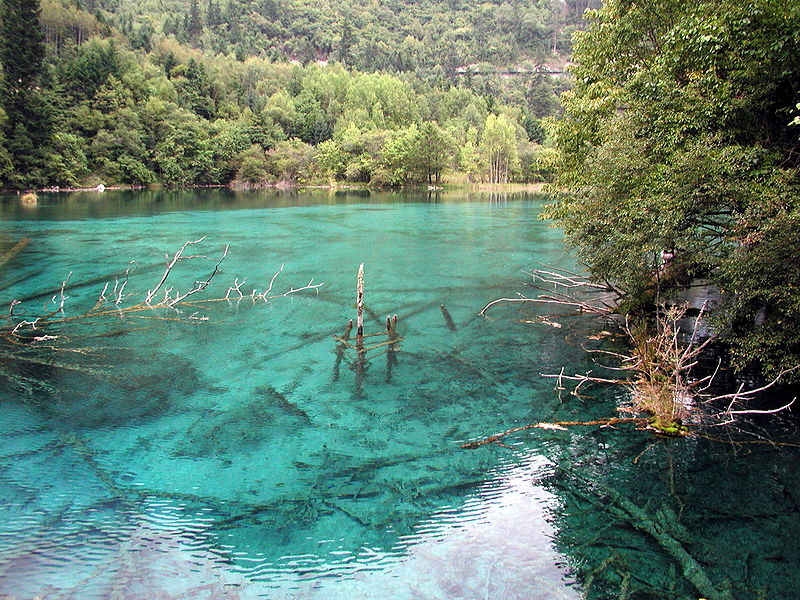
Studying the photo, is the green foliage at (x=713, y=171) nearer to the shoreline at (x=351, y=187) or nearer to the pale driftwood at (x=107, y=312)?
the pale driftwood at (x=107, y=312)

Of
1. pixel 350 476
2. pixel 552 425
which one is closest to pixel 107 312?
pixel 350 476

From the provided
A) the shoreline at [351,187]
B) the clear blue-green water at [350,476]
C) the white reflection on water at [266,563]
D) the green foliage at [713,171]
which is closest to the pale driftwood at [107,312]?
the clear blue-green water at [350,476]

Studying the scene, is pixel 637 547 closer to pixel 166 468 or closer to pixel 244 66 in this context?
pixel 166 468

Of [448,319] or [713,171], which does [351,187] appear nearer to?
[448,319]

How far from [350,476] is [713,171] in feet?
31.4

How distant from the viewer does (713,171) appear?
12.7 meters

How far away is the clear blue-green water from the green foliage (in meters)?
2.54

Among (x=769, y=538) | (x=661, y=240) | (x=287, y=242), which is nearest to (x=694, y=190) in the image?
(x=661, y=240)

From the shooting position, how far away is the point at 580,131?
19.7m

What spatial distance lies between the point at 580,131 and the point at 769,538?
14195 mm

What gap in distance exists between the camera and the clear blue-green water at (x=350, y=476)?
7867 mm

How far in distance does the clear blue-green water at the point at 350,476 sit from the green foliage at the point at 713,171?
100 inches

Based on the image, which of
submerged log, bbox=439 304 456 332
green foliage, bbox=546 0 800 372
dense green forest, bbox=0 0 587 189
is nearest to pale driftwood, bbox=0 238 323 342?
submerged log, bbox=439 304 456 332

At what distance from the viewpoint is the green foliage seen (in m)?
11.7
